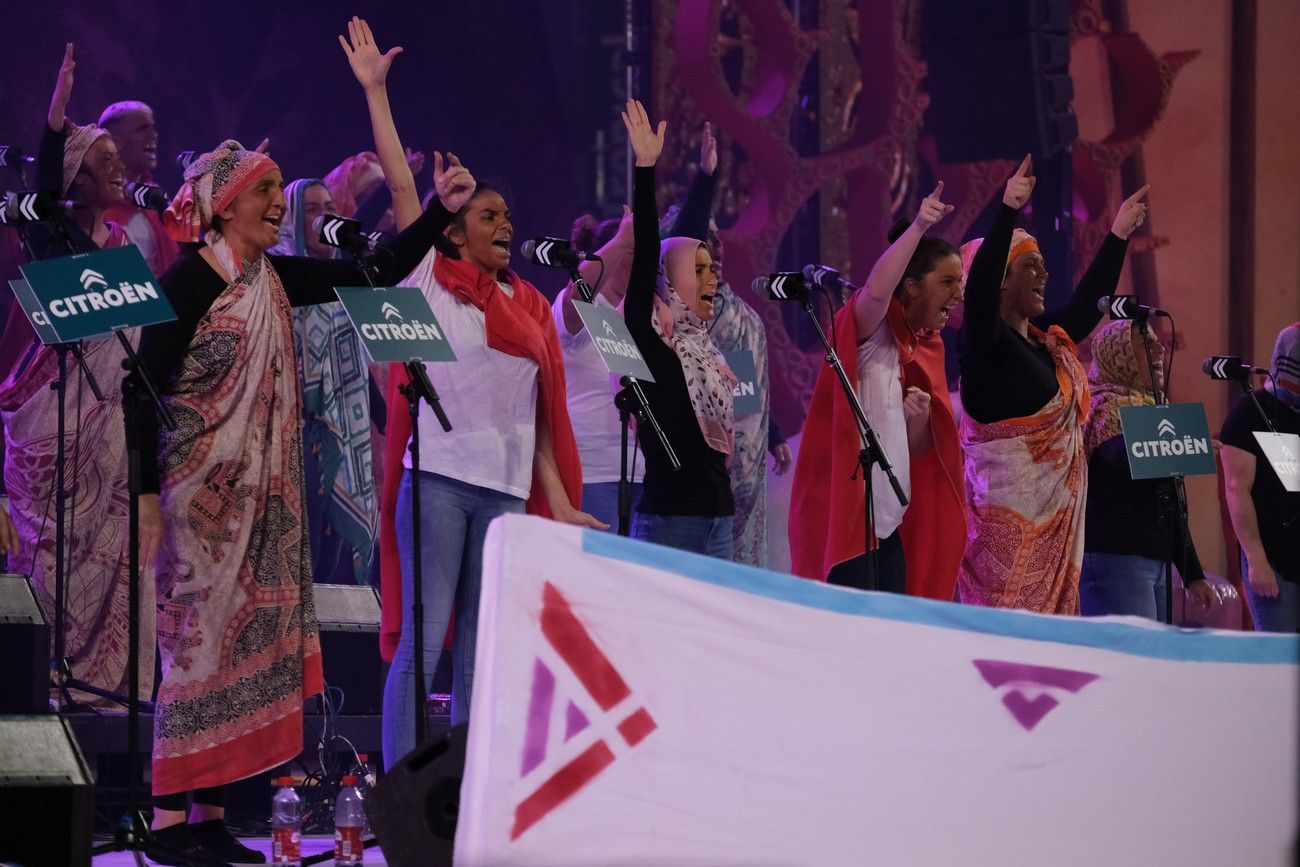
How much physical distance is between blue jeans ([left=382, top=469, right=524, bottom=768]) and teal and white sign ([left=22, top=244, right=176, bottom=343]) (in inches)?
36.8

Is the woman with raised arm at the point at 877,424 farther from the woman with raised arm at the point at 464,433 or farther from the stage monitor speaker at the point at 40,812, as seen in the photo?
the stage monitor speaker at the point at 40,812

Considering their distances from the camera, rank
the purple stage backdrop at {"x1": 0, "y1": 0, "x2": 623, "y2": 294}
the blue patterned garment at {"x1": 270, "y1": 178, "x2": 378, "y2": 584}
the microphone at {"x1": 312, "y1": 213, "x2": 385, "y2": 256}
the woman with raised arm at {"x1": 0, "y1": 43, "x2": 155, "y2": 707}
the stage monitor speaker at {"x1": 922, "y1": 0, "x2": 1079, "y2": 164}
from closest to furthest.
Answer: the microphone at {"x1": 312, "y1": 213, "x2": 385, "y2": 256} → the woman with raised arm at {"x1": 0, "y1": 43, "x2": 155, "y2": 707} → the blue patterned garment at {"x1": 270, "y1": 178, "x2": 378, "y2": 584} → the purple stage backdrop at {"x1": 0, "y1": 0, "x2": 623, "y2": 294} → the stage monitor speaker at {"x1": 922, "y1": 0, "x2": 1079, "y2": 164}

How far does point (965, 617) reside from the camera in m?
3.11

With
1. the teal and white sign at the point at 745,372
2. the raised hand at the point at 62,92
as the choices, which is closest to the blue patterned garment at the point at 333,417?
the raised hand at the point at 62,92

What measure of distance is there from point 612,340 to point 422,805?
1.64 m

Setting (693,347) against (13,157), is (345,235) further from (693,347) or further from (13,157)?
(13,157)

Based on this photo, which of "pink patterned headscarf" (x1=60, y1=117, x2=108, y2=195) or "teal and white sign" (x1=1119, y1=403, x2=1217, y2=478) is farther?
"pink patterned headscarf" (x1=60, y1=117, x2=108, y2=195)

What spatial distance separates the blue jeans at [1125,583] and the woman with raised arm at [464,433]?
1985 mm

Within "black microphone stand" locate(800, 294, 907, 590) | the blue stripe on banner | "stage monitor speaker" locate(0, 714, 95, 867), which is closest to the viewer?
the blue stripe on banner

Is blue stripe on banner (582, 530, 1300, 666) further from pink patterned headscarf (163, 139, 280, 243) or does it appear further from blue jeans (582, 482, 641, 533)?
blue jeans (582, 482, 641, 533)

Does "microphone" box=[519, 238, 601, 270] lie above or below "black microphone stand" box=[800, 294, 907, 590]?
above

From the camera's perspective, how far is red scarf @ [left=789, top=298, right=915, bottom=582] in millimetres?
5238

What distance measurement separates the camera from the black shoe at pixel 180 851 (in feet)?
12.2

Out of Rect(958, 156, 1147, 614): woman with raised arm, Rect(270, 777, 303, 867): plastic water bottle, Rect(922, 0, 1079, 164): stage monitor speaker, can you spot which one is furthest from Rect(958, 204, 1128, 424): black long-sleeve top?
Rect(922, 0, 1079, 164): stage monitor speaker
